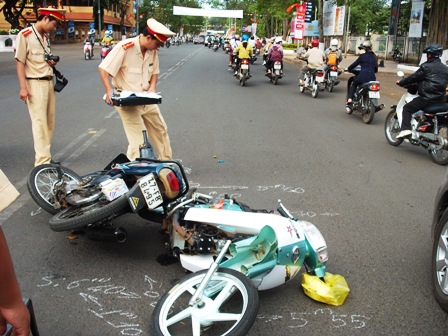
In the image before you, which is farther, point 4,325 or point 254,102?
point 254,102

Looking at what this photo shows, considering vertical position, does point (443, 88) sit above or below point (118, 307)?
above

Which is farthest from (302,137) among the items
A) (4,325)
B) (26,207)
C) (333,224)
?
(4,325)

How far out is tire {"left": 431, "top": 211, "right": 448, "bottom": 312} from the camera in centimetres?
339

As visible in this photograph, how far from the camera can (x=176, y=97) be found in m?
14.5

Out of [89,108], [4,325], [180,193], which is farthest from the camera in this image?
[89,108]

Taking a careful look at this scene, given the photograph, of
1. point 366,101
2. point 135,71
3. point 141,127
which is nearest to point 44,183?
point 141,127

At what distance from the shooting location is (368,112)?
36.4ft

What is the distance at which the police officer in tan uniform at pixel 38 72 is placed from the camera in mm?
6293

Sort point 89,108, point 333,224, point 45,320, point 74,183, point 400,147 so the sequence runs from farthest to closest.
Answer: point 89,108, point 400,147, point 333,224, point 74,183, point 45,320

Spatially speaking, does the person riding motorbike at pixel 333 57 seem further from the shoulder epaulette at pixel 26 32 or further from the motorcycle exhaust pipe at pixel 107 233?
the motorcycle exhaust pipe at pixel 107 233

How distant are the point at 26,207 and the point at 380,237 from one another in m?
3.59

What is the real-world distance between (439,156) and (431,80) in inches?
48.1

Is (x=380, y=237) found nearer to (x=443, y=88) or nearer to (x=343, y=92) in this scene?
(x=443, y=88)

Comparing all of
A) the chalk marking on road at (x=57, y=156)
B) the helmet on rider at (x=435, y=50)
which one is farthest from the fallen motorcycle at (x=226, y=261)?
the helmet on rider at (x=435, y=50)
